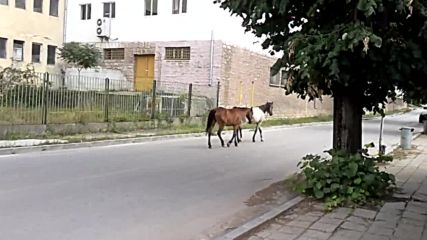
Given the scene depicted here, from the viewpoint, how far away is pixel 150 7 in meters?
36.0

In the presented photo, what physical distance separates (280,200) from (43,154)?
325 inches

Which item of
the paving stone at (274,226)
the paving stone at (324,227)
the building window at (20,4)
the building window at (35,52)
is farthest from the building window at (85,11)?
the paving stone at (324,227)

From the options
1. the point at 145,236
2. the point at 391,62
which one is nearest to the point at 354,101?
the point at 391,62

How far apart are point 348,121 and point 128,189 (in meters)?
4.15

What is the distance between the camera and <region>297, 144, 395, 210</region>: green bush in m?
8.99

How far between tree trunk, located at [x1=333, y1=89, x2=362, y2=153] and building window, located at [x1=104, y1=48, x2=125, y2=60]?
28.8 m

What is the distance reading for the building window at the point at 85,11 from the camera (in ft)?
129

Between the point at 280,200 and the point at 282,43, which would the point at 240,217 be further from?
the point at 282,43

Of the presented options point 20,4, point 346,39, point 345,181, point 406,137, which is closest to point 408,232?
point 345,181

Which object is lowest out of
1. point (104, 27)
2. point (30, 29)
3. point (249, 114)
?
point (249, 114)

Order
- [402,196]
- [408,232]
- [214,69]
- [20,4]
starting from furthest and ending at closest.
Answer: [20,4] < [214,69] < [402,196] < [408,232]

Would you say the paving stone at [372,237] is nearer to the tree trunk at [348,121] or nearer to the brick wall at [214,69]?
the tree trunk at [348,121]

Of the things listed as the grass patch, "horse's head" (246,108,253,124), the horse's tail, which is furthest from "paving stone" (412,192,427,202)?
"horse's head" (246,108,253,124)

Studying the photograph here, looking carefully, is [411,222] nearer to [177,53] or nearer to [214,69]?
[214,69]
